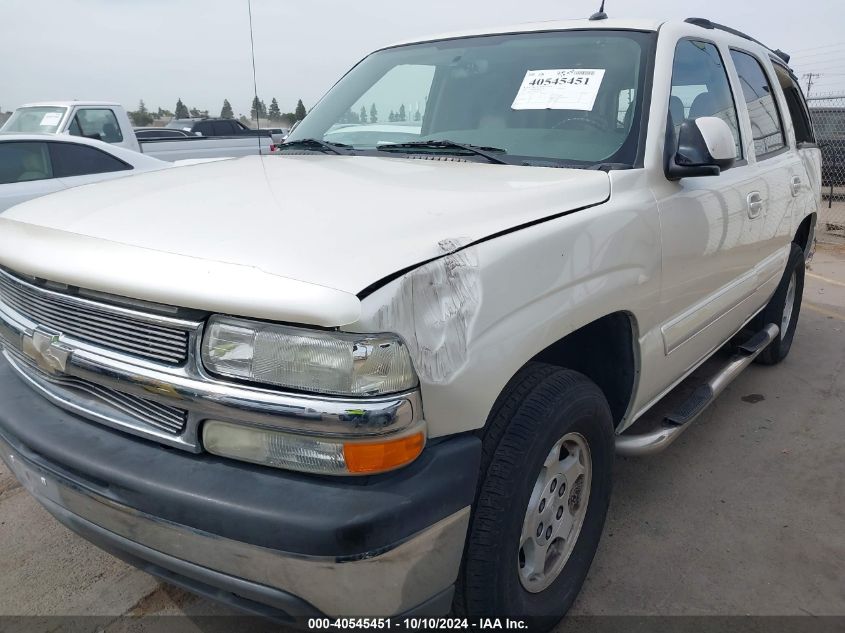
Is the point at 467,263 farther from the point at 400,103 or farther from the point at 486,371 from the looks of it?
the point at 400,103

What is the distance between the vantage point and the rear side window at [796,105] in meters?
4.42

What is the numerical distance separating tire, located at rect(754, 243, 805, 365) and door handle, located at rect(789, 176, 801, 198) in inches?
18.0

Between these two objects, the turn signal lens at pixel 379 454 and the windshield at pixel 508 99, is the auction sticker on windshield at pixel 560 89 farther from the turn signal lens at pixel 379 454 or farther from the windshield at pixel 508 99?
the turn signal lens at pixel 379 454

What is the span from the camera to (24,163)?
635cm

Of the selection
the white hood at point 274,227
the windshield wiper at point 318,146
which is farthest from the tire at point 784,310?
the windshield wiper at point 318,146

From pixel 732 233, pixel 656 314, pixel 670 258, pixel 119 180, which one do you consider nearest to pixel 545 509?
pixel 656 314

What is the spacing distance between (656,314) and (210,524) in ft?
5.54

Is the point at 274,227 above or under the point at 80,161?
above

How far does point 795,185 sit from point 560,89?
2.07m

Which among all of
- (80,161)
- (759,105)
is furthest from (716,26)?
(80,161)

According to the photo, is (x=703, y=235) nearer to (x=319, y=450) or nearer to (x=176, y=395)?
(x=319, y=450)

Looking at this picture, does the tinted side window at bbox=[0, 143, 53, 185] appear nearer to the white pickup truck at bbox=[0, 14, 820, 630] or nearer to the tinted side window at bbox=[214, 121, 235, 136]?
the white pickup truck at bbox=[0, 14, 820, 630]

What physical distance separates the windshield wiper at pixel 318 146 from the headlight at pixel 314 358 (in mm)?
1589

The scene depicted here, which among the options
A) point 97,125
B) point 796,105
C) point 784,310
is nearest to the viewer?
point 784,310
